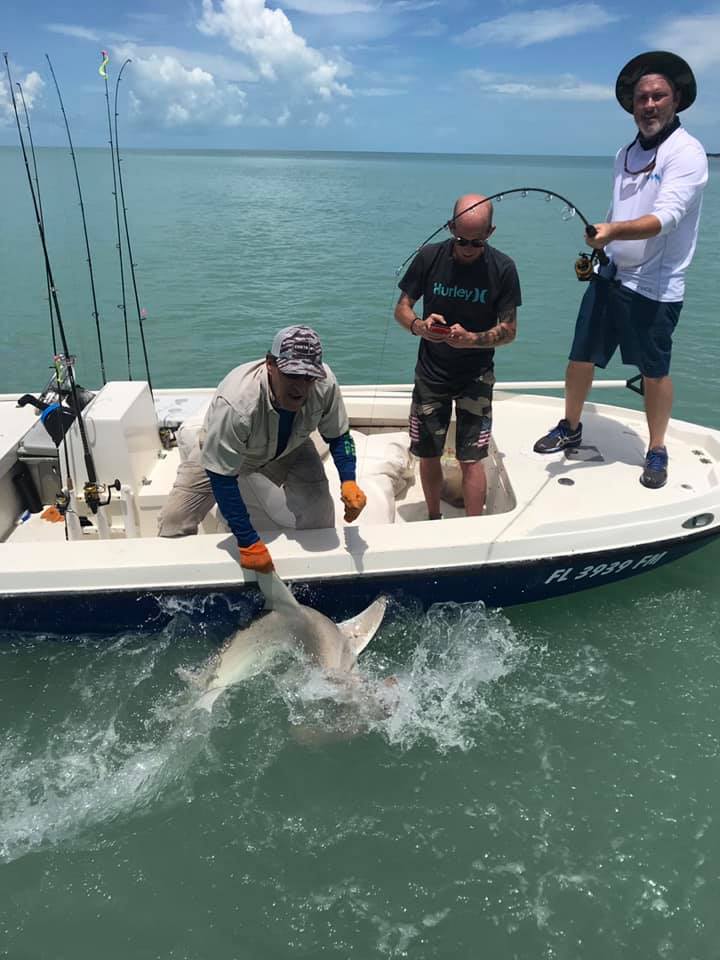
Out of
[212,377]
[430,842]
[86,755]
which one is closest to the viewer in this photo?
[430,842]

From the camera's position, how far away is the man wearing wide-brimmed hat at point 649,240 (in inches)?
141

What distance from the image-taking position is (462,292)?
3705 millimetres

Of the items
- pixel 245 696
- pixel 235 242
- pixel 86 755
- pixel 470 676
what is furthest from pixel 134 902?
pixel 235 242

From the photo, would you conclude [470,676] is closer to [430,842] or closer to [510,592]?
[510,592]

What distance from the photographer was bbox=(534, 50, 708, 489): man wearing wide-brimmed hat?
357 cm

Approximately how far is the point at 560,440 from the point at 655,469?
2.24 ft

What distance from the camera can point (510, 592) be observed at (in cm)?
388

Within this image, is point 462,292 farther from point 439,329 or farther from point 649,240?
point 649,240

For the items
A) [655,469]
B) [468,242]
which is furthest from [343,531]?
[655,469]

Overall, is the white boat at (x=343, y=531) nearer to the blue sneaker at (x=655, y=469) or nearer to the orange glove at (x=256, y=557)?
the blue sneaker at (x=655, y=469)

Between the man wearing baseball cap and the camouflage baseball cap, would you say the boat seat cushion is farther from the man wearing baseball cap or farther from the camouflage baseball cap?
the camouflage baseball cap

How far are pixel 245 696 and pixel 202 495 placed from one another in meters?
1.13

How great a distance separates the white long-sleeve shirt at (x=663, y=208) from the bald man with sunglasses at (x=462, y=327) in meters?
0.81

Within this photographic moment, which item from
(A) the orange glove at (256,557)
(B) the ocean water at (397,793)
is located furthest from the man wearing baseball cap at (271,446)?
(B) the ocean water at (397,793)
